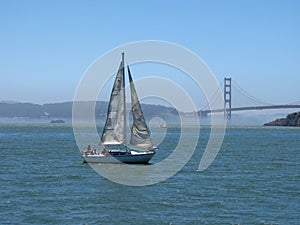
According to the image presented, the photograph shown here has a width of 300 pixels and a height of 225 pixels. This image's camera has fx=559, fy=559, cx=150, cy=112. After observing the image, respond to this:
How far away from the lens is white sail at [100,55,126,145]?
142ft

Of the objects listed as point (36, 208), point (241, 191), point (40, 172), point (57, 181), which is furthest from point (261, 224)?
point (40, 172)

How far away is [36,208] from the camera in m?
24.6

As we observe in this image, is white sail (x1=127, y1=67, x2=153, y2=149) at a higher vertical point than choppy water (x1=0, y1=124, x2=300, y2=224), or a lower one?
higher

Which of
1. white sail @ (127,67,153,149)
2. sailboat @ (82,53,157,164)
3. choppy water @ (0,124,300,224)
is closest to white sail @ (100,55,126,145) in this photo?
sailboat @ (82,53,157,164)

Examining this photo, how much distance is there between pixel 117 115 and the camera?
43.6 meters

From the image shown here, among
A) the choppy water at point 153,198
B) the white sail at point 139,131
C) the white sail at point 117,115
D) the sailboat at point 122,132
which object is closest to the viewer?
the choppy water at point 153,198

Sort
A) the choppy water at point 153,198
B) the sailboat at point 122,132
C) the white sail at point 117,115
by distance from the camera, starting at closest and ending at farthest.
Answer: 1. the choppy water at point 153,198
2. the sailboat at point 122,132
3. the white sail at point 117,115

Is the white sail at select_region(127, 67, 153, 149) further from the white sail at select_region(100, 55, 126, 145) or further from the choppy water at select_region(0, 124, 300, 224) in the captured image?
the choppy water at select_region(0, 124, 300, 224)

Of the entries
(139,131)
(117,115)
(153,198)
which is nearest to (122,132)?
(139,131)

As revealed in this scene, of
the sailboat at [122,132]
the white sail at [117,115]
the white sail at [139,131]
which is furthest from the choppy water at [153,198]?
the white sail at [139,131]

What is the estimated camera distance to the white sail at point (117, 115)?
43.3 meters

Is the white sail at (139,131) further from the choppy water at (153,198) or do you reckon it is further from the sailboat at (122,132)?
the choppy water at (153,198)

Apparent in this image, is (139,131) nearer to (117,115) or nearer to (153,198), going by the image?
(117,115)

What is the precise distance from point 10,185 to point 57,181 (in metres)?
3.10
